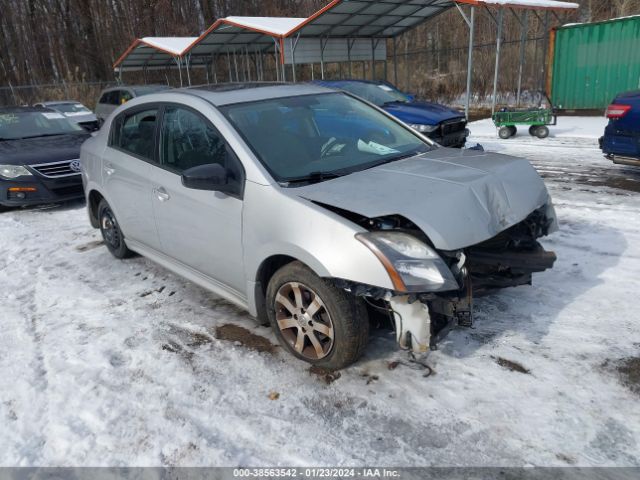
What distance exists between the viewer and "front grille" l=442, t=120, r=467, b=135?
9148 millimetres

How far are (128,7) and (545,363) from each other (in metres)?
33.1

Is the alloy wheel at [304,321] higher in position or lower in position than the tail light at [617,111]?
lower

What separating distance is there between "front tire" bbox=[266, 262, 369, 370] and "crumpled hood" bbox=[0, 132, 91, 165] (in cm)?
584

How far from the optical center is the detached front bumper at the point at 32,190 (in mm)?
7258

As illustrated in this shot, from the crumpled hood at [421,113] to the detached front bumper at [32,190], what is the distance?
5.84 m

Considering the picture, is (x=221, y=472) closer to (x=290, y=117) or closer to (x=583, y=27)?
(x=290, y=117)

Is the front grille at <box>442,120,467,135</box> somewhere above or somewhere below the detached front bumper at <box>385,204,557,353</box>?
above

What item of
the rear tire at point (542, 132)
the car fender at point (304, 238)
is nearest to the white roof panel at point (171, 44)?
the rear tire at point (542, 132)

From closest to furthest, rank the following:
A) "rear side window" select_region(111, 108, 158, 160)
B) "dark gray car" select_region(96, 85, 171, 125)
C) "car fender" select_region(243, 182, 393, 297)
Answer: "car fender" select_region(243, 182, 393, 297) < "rear side window" select_region(111, 108, 158, 160) < "dark gray car" select_region(96, 85, 171, 125)

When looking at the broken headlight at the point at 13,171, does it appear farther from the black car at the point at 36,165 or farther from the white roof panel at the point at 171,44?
the white roof panel at the point at 171,44

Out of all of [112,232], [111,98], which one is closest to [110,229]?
[112,232]

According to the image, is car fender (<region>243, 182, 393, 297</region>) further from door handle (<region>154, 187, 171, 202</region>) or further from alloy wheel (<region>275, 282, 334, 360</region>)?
door handle (<region>154, 187, 171, 202</region>)

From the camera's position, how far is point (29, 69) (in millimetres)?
28609

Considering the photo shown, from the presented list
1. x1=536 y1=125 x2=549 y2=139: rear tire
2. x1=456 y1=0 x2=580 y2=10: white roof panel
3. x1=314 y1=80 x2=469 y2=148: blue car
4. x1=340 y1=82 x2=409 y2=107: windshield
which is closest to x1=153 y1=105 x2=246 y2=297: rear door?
x1=314 y1=80 x2=469 y2=148: blue car
